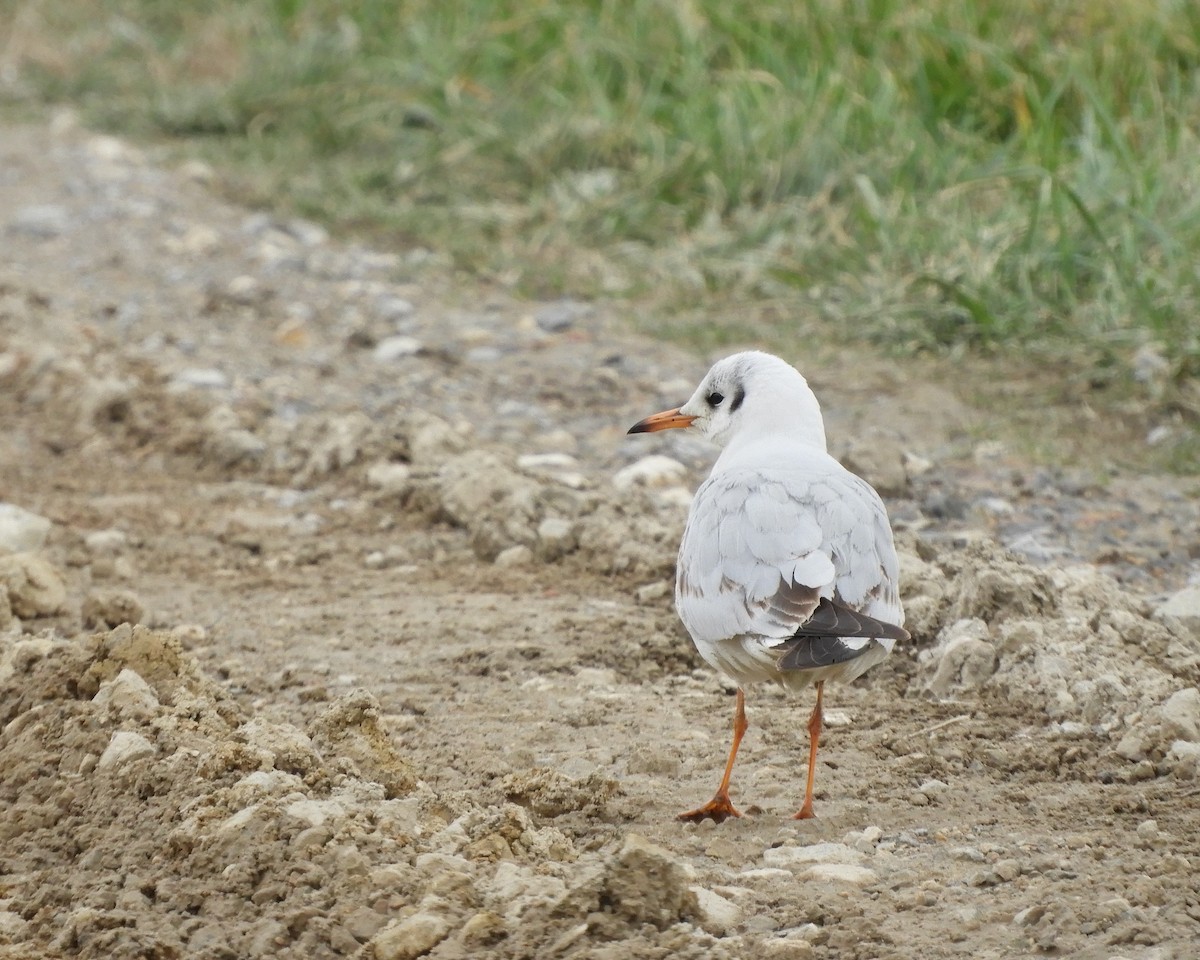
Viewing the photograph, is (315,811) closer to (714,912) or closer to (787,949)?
(714,912)

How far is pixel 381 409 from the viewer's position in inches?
244

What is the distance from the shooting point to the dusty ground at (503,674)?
2.82 meters

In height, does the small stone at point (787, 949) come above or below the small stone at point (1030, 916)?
below

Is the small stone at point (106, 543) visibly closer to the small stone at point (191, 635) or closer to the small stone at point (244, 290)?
the small stone at point (191, 635)

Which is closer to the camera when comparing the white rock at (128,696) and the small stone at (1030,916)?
the small stone at (1030,916)

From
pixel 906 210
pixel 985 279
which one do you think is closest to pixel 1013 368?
pixel 985 279

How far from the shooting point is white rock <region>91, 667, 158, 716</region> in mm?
3486

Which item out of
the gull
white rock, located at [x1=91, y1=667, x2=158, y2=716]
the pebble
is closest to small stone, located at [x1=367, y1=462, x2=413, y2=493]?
the gull

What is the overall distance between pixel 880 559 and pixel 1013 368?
294 cm

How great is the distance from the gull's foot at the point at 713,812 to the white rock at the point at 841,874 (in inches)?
A: 13.3

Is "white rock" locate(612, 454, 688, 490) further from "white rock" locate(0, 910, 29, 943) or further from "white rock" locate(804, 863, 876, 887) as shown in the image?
"white rock" locate(0, 910, 29, 943)

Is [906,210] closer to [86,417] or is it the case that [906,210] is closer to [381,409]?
[381,409]

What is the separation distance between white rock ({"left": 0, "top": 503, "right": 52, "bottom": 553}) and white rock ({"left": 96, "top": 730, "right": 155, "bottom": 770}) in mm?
1783

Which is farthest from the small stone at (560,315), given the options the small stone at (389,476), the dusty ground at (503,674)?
the small stone at (389,476)
